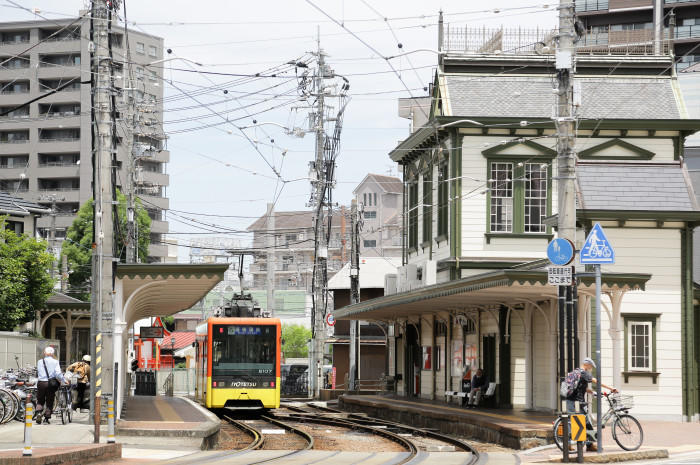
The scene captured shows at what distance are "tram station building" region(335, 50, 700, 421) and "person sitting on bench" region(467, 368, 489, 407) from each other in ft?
1.27

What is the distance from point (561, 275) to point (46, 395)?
1052cm

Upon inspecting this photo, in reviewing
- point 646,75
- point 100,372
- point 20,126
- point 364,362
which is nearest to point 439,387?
point 646,75

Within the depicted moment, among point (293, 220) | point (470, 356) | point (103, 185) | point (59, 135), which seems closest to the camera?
point (103, 185)

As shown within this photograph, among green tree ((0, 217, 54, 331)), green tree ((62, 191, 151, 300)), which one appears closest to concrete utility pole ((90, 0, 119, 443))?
green tree ((0, 217, 54, 331))

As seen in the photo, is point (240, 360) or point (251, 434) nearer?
point (251, 434)

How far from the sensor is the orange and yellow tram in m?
32.8

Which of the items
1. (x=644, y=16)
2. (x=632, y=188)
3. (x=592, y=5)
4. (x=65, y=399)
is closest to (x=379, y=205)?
(x=592, y=5)

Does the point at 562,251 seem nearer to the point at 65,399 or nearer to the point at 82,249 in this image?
the point at 65,399

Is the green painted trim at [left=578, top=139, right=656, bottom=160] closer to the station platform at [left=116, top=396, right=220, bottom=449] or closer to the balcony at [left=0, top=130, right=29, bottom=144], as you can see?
the station platform at [left=116, top=396, right=220, bottom=449]

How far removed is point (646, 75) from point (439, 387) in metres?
12.5

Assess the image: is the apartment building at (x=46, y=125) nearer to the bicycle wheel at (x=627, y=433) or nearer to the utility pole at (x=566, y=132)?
the utility pole at (x=566, y=132)

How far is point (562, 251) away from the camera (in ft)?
62.8

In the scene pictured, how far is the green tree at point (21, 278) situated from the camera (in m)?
41.3

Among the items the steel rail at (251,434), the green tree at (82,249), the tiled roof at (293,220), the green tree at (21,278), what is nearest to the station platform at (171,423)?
the steel rail at (251,434)
